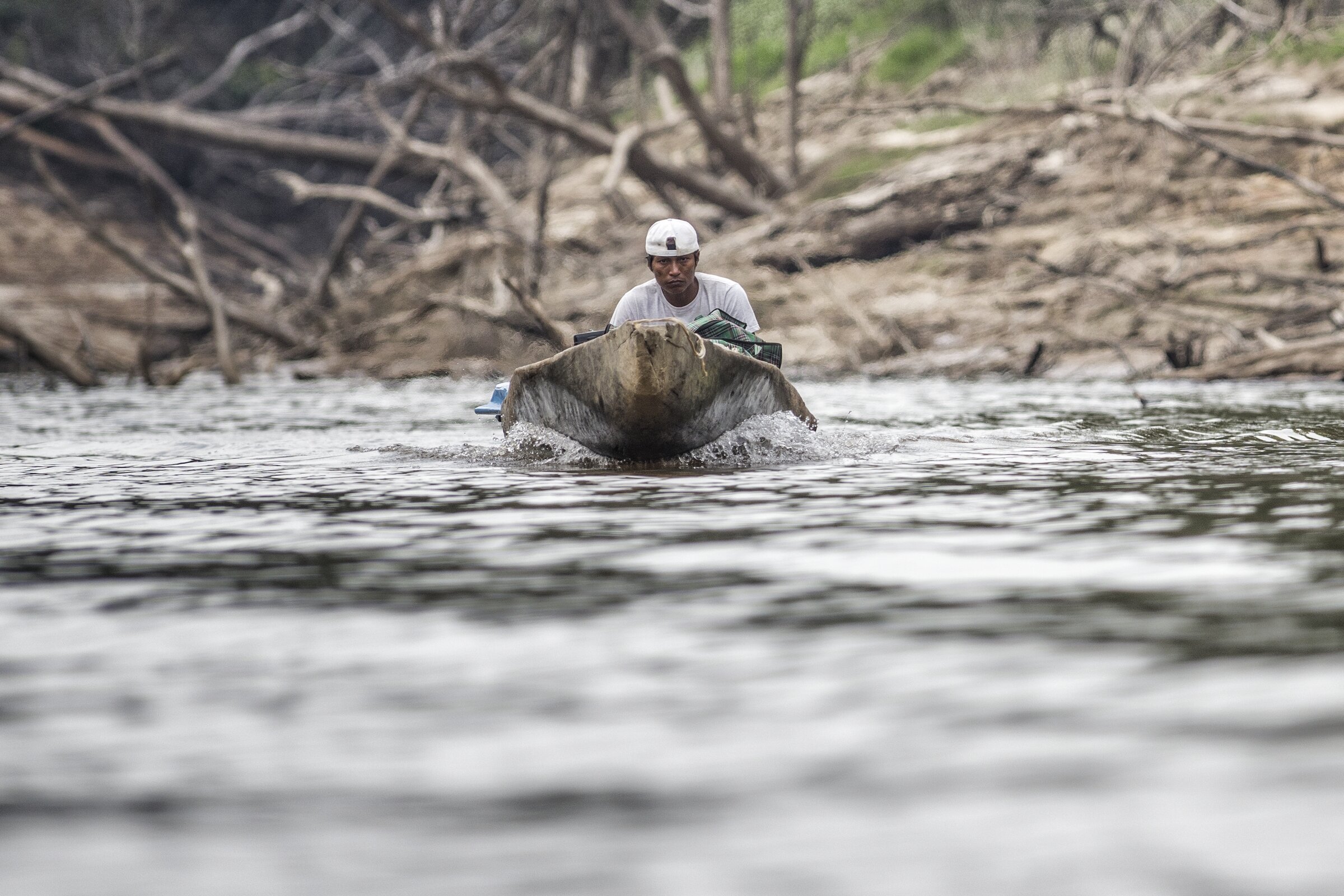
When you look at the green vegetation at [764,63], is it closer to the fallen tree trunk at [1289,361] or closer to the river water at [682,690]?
the fallen tree trunk at [1289,361]

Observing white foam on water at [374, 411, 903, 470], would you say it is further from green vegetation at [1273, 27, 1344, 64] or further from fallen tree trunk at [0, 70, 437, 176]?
fallen tree trunk at [0, 70, 437, 176]

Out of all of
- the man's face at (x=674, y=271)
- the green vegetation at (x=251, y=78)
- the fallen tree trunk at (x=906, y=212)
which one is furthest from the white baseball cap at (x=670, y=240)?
the green vegetation at (x=251, y=78)

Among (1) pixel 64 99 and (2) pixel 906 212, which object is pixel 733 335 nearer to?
(2) pixel 906 212

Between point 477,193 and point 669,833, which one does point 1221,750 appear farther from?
point 477,193

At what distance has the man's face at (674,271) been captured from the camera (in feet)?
28.0

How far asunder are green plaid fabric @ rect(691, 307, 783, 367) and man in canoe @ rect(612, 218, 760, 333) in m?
0.11

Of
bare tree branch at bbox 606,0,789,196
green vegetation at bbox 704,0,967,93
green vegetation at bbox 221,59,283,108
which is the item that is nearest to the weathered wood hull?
bare tree branch at bbox 606,0,789,196

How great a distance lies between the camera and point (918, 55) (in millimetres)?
24203

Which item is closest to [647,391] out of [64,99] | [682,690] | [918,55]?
[682,690]

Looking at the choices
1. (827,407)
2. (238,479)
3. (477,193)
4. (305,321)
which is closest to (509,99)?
(477,193)

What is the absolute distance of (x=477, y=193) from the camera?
20953mm

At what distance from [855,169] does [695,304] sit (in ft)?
43.6

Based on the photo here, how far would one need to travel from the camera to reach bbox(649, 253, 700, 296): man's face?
8.53 metres

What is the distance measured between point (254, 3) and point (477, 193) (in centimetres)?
1064
